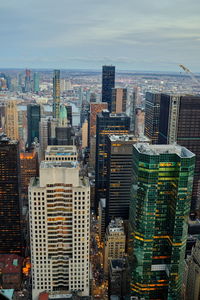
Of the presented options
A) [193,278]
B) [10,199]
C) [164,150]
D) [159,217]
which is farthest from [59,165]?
[10,199]

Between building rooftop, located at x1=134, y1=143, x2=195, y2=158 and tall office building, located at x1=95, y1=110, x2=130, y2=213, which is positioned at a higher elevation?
building rooftop, located at x1=134, y1=143, x2=195, y2=158

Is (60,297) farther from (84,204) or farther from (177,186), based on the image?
(177,186)

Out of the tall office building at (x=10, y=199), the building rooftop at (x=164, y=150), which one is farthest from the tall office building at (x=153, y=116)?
the building rooftop at (x=164, y=150)

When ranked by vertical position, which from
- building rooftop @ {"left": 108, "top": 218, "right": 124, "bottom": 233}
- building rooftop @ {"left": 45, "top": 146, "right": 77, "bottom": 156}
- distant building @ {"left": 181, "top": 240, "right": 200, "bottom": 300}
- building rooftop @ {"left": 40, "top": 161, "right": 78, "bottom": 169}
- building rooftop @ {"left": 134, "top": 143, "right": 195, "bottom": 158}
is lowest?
distant building @ {"left": 181, "top": 240, "right": 200, "bottom": 300}

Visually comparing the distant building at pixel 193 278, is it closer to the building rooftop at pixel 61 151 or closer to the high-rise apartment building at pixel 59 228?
the high-rise apartment building at pixel 59 228

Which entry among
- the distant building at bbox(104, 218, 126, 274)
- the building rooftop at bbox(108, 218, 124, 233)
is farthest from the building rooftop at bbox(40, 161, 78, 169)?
the building rooftop at bbox(108, 218, 124, 233)

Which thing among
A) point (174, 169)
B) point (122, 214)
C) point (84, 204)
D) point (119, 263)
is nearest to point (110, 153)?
point (122, 214)

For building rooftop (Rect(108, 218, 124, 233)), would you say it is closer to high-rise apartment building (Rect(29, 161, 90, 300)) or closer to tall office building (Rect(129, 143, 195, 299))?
tall office building (Rect(129, 143, 195, 299))
